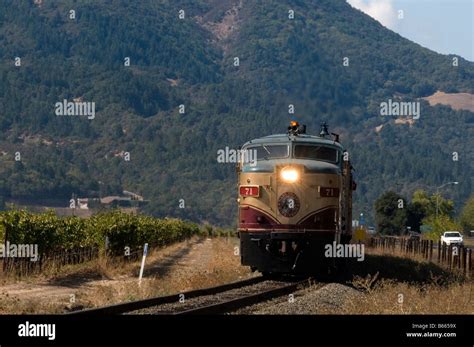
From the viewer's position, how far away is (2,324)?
13.2 metres

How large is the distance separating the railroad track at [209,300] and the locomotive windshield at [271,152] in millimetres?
3831

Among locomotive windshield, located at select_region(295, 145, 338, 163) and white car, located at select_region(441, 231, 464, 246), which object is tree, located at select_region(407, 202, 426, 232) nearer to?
white car, located at select_region(441, 231, 464, 246)

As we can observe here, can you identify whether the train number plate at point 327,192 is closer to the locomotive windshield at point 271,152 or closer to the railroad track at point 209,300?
the locomotive windshield at point 271,152

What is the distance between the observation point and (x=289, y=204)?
2659 centimetres

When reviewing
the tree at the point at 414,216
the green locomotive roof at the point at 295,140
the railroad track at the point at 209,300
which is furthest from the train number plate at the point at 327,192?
the tree at the point at 414,216

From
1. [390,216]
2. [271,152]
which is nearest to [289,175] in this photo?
[271,152]

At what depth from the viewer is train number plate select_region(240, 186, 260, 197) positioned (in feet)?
88.2

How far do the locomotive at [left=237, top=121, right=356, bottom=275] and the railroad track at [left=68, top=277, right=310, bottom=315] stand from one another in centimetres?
91

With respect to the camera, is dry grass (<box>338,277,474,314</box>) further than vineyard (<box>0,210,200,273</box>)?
No

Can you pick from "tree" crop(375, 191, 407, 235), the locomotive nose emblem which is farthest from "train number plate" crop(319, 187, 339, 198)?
"tree" crop(375, 191, 407, 235)

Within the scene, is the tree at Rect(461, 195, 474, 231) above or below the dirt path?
above

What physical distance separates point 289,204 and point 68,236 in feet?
54.5

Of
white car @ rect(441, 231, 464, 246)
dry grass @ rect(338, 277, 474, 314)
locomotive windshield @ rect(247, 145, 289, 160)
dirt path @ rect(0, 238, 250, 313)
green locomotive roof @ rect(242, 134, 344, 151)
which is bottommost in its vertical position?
dirt path @ rect(0, 238, 250, 313)

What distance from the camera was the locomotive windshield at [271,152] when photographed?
90.8 ft
